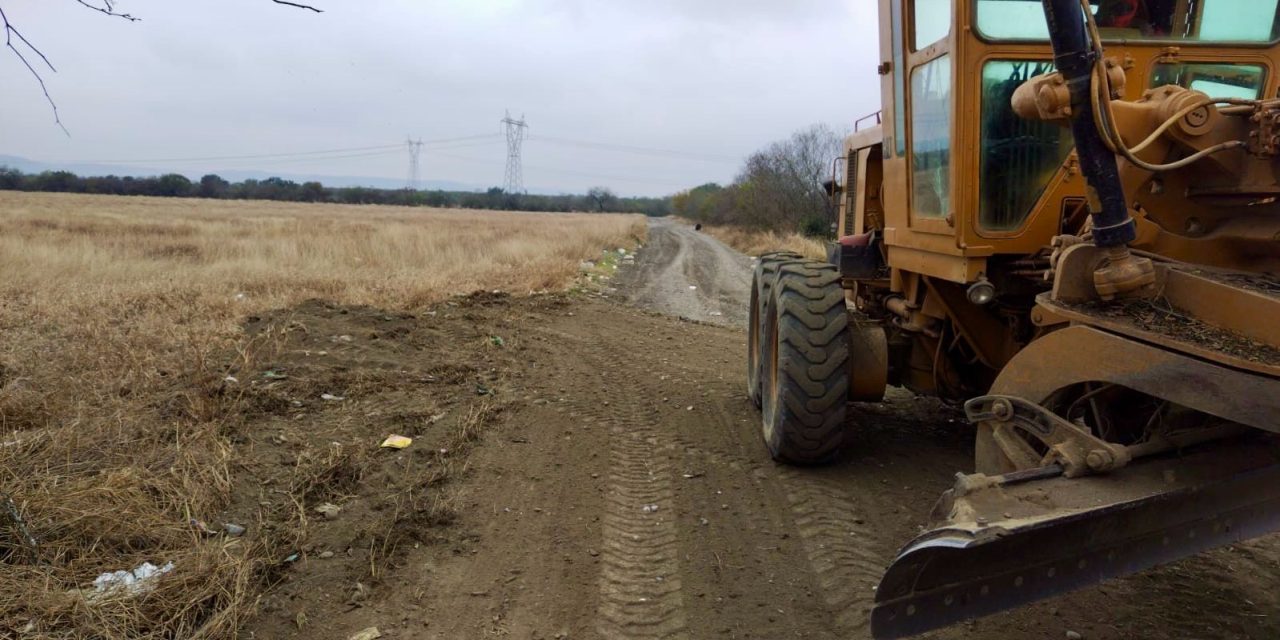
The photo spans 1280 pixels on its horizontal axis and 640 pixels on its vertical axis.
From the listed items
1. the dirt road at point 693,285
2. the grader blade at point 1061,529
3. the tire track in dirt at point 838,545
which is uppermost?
the dirt road at point 693,285

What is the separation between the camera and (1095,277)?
8.13 ft

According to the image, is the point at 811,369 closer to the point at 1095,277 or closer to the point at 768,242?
the point at 1095,277

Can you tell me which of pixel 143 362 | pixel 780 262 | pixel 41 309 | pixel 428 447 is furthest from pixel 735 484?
pixel 41 309

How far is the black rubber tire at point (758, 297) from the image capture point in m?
5.43

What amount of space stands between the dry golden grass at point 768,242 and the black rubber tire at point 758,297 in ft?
50.2

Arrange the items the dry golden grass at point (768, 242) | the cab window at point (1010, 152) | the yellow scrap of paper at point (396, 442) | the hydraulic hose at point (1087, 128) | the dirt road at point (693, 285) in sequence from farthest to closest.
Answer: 1. the dry golden grass at point (768, 242)
2. the dirt road at point (693, 285)
3. the yellow scrap of paper at point (396, 442)
4. the cab window at point (1010, 152)
5. the hydraulic hose at point (1087, 128)

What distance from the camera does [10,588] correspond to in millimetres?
2984

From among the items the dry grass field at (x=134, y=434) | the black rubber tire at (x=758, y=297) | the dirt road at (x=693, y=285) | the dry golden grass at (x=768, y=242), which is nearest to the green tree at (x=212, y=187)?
the dry golden grass at (x=768, y=242)

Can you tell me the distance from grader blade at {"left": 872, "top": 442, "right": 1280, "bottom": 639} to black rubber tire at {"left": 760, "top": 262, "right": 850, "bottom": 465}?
195 cm

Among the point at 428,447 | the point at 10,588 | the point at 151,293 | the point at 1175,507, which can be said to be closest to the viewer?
the point at 1175,507

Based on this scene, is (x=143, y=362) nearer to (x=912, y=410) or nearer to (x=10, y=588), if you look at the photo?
(x=10, y=588)

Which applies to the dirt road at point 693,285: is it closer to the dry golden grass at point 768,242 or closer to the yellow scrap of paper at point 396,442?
the dry golden grass at point 768,242

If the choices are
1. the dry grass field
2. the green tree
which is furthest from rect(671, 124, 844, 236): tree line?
the green tree

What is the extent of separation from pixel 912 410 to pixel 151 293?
8.41 meters
